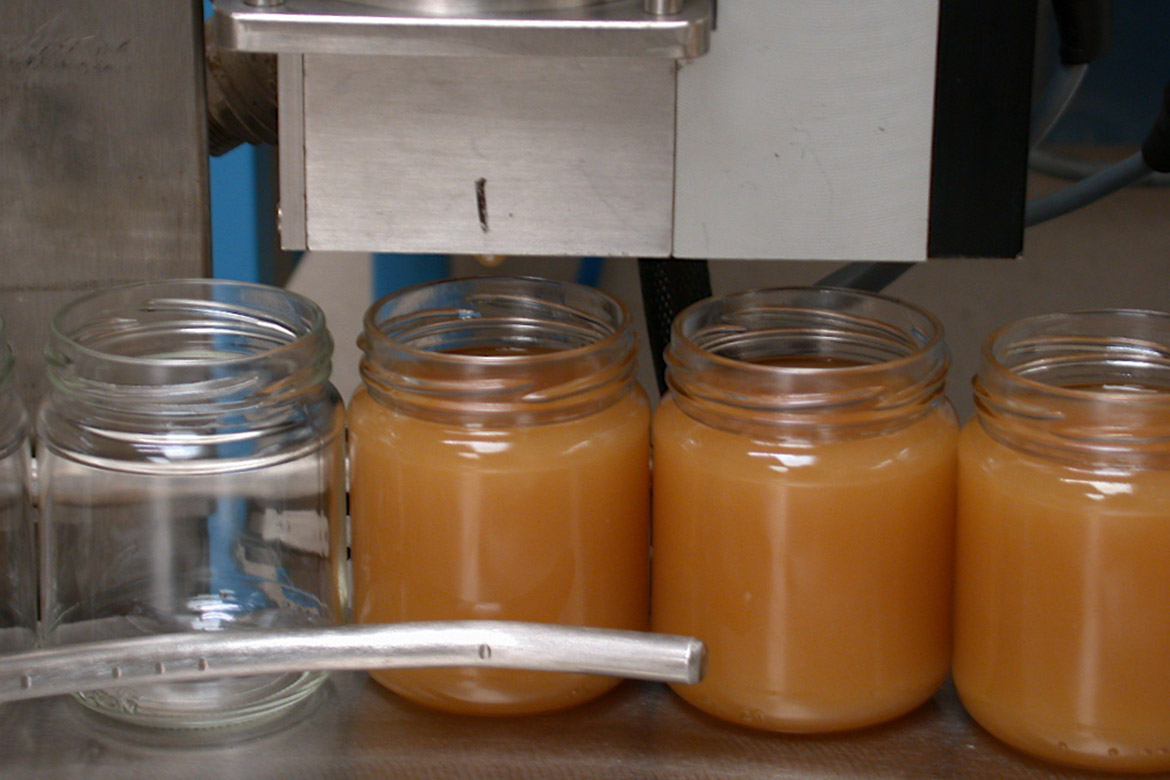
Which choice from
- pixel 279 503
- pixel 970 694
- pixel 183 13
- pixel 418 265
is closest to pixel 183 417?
pixel 279 503

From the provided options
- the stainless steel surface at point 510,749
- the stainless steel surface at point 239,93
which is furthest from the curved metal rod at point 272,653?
the stainless steel surface at point 239,93

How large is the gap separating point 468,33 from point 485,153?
0.18 ft

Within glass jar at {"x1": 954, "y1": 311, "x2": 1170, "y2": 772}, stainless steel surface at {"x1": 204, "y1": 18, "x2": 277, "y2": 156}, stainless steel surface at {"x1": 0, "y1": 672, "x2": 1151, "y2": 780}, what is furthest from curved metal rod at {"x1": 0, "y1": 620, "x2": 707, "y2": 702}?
stainless steel surface at {"x1": 204, "y1": 18, "x2": 277, "y2": 156}

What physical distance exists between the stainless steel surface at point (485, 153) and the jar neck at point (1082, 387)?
152 mm

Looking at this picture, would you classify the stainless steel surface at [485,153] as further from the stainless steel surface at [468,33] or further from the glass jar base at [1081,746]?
the glass jar base at [1081,746]

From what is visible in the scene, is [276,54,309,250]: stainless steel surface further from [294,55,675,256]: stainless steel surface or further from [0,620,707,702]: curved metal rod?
[0,620,707,702]: curved metal rod

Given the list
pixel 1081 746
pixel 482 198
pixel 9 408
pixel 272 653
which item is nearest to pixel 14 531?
pixel 9 408

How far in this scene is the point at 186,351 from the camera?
0.69 meters

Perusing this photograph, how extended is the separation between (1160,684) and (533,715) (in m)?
0.26

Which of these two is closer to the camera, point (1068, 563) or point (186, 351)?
point (1068, 563)

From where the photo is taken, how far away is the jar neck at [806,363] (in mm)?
593

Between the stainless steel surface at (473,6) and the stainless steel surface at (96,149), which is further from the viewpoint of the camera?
the stainless steel surface at (96,149)

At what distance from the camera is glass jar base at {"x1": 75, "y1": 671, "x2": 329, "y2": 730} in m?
0.63

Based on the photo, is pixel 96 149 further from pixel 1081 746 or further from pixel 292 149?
pixel 1081 746
